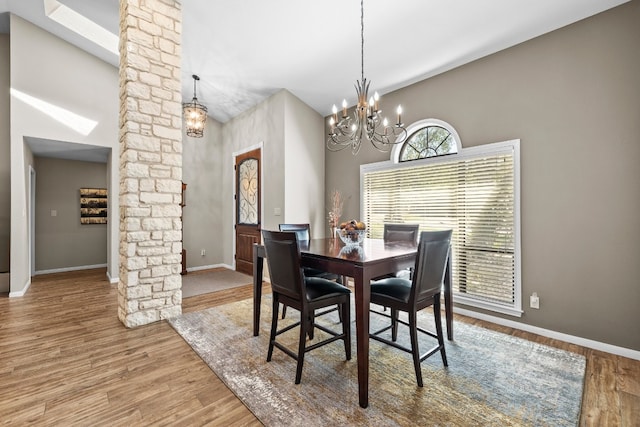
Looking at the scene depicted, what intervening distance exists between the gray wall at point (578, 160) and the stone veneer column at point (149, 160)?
3.33m

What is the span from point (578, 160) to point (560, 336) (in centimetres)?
158

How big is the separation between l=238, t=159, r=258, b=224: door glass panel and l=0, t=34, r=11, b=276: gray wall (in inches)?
133

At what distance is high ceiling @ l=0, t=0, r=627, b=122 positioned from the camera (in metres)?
2.61

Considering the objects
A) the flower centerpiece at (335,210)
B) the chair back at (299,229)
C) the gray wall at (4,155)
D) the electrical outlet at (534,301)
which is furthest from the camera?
the flower centerpiece at (335,210)

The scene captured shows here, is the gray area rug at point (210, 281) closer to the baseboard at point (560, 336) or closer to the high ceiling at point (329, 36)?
the high ceiling at point (329, 36)

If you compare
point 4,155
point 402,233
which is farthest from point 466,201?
point 4,155

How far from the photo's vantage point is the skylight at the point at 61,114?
4031 millimetres

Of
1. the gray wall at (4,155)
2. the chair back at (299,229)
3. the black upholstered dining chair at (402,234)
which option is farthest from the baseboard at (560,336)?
the gray wall at (4,155)

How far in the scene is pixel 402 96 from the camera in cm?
387

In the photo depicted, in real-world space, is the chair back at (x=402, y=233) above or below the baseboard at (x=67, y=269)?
above

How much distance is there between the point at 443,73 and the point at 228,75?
2.95 m

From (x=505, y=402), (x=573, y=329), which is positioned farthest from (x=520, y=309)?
(x=505, y=402)

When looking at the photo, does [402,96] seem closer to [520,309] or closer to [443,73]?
[443,73]

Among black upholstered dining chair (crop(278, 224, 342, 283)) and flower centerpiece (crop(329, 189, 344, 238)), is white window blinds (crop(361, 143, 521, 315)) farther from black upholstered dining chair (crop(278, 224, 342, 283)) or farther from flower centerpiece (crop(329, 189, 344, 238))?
black upholstered dining chair (crop(278, 224, 342, 283))
